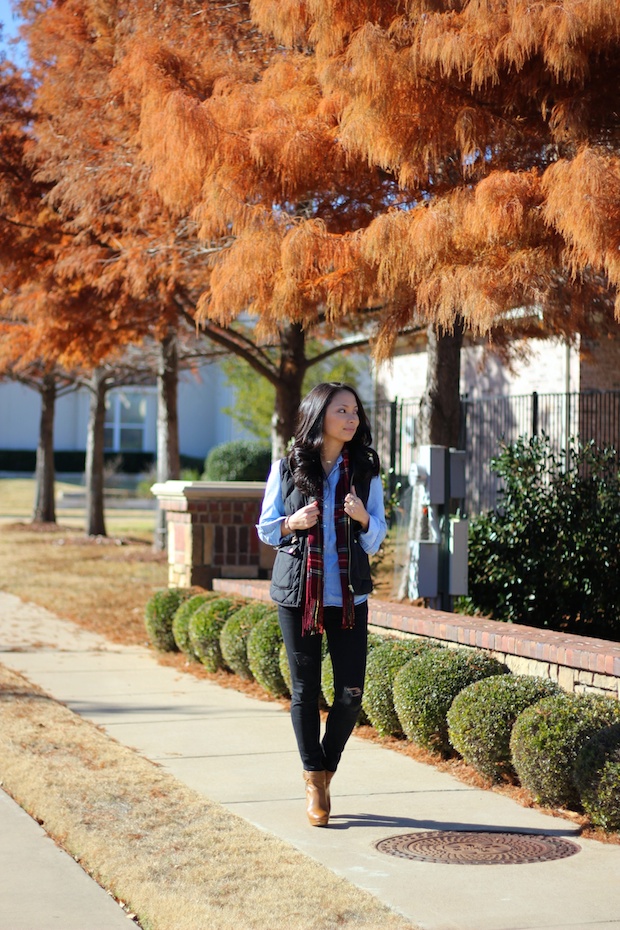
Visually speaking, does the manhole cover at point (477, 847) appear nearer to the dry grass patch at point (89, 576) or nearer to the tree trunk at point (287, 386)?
the dry grass patch at point (89, 576)

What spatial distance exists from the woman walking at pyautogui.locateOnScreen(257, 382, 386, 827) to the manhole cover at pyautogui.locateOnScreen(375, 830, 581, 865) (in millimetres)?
422

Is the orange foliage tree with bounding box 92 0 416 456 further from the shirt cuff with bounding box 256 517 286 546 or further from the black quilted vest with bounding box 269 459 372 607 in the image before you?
the shirt cuff with bounding box 256 517 286 546

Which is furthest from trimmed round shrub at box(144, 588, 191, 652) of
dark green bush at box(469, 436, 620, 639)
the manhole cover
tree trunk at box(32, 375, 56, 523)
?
tree trunk at box(32, 375, 56, 523)

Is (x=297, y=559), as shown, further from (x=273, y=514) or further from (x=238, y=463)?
(x=238, y=463)

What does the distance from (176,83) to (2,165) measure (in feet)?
10.0

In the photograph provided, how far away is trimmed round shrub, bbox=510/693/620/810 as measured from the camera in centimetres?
521

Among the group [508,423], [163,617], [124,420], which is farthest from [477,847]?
[124,420]

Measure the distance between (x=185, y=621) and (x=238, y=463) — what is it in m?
16.9

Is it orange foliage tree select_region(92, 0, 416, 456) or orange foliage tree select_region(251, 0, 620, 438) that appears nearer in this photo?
orange foliage tree select_region(251, 0, 620, 438)

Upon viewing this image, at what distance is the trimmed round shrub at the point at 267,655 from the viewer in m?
7.90

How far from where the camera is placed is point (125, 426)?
49.0m

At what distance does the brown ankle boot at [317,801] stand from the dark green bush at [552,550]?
4.22 m

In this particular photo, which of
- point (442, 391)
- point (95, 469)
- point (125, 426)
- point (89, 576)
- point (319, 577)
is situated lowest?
point (89, 576)

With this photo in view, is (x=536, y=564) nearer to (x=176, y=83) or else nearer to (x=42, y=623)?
(x=176, y=83)
